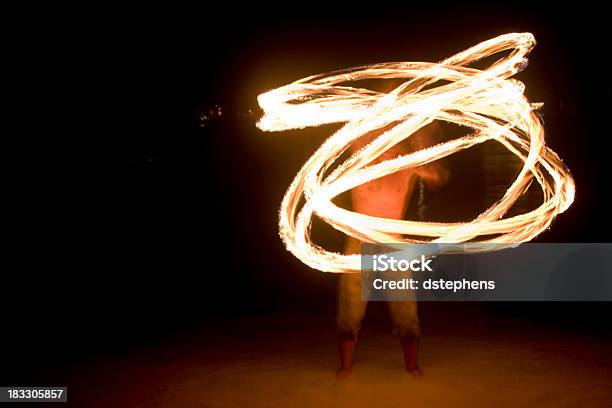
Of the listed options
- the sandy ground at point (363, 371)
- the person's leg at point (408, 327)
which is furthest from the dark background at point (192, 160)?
the person's leg at point (408, 327)

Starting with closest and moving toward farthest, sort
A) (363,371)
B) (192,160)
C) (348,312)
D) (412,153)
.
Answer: (412,153) < (348,312) < (363,371) < (192,160)

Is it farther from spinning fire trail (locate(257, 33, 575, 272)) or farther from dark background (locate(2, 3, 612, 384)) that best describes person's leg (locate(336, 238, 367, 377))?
dark background (locate(2, 3, 612, 384))

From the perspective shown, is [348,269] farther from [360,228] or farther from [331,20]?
[331,20]

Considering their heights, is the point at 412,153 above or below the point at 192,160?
above

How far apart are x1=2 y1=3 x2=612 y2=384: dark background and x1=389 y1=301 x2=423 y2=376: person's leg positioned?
8.41 feet

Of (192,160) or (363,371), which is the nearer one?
(363,371)

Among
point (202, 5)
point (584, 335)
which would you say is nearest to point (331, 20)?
point (202, 5)

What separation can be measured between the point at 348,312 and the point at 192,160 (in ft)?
20.0

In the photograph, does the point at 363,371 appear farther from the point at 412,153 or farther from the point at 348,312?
the point at 412,153

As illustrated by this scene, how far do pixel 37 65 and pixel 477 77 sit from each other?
5.78 m

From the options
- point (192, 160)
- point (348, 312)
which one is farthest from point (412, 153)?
point (192, 160)

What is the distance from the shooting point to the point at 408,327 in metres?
5.61
